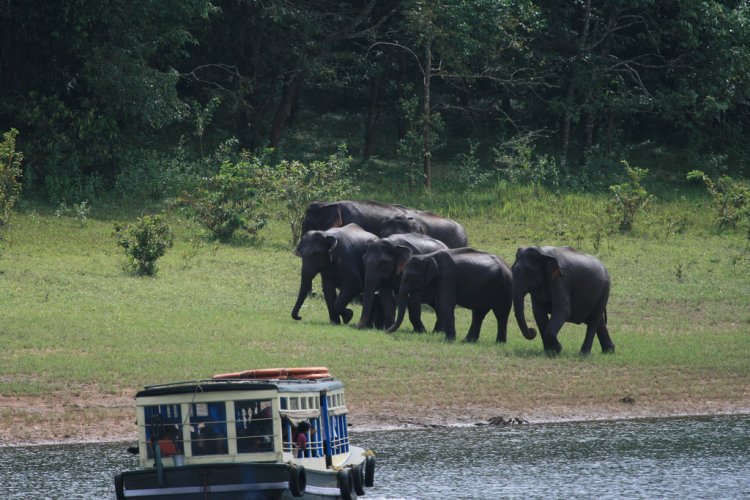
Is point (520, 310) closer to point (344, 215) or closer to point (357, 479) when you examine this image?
point (344, 215)

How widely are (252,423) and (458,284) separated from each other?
36.3 feet

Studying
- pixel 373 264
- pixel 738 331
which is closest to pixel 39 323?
pixel 373 264

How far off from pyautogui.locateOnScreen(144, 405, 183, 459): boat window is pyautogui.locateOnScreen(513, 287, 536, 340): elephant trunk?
10156mm

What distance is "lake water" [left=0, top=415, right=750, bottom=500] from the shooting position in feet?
54.7

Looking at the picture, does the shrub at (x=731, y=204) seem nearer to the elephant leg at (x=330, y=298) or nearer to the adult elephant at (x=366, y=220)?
the adult elephant at (x=366, y=220)

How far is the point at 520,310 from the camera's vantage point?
2383cm

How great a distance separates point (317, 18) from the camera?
4228cm

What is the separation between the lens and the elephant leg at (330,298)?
25.9m

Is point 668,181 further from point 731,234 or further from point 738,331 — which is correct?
point 738,331

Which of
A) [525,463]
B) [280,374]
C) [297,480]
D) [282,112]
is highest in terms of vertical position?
[282,112]

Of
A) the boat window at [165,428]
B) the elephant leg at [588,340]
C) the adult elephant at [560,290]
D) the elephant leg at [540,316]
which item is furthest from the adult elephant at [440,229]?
the boat window at [165,428]

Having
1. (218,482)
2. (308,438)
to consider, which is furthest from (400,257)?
(218,482)

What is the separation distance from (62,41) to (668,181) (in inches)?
674

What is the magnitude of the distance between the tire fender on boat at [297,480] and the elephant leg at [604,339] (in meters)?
10.5
